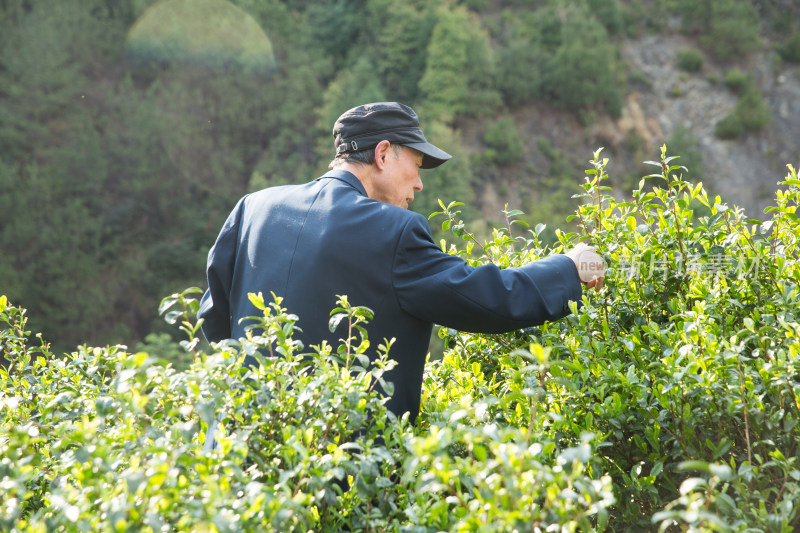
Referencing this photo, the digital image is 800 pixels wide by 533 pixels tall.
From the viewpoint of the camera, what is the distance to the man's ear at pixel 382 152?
200cm

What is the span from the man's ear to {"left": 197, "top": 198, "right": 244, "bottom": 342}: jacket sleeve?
42 centimetres

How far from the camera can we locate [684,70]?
89.7 feet

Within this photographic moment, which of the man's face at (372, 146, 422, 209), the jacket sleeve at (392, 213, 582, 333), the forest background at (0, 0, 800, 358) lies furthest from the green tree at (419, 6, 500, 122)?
the jacket sleeve at (392, 213, 582, 333)

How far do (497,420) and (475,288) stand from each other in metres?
0.30

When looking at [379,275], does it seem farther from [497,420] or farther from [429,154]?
[429,154]

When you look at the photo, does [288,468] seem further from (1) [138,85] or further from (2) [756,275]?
(1) [138,85]

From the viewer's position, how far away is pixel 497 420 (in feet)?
5.14

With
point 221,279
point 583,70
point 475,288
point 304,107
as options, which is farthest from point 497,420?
point 583,70

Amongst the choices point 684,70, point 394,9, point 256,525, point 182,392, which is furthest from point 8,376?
point 684,70

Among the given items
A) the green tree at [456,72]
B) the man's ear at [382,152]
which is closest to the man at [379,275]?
the man's ear at [382,152]

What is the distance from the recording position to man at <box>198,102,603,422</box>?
1.61m

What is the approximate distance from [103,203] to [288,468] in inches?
957

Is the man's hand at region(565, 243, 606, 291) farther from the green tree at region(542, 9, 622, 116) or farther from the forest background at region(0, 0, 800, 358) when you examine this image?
the green tree at region(542, 9, 622, 116)

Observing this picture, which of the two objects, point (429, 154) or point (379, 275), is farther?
point (429, 154)
